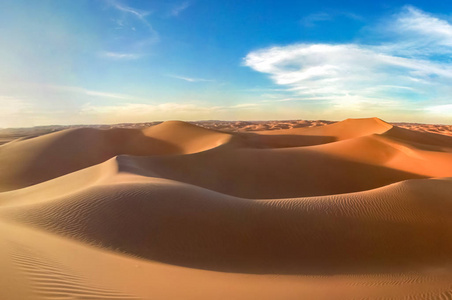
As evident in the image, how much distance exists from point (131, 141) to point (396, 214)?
33.6m

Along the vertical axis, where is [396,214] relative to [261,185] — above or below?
above

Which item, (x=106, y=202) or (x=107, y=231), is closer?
(x=107, y=231)

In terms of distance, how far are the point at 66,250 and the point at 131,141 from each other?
3287 cm

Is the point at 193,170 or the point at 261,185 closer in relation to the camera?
the point at 261,185

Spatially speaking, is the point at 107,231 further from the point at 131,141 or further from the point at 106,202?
the point at 131,141

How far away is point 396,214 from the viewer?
360 inches

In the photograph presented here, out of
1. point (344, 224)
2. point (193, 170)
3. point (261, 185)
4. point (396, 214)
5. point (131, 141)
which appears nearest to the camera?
point (344, 224)

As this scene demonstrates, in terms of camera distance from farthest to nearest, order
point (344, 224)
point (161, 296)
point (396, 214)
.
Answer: point (396, 214), point (344, 224), point (161, 296)

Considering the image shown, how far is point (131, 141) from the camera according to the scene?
1494 inches

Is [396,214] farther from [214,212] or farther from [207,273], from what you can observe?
[207,273]

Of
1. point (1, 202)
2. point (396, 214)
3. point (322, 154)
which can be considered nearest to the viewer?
point (396, 214)

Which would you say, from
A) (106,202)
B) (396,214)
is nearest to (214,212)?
(106,202)

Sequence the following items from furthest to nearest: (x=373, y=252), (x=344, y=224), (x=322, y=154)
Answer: (x=322, y=154) < (x=344, y=224) < (x=373, y=252)

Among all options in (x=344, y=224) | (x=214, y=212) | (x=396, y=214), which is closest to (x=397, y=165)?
(x=396, y=214)
